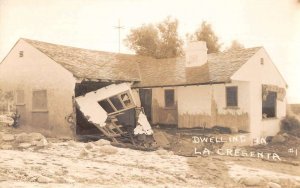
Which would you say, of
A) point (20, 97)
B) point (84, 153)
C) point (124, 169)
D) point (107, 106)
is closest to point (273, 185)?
point (124, 169)

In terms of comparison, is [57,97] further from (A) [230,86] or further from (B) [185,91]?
(A) [230,86]

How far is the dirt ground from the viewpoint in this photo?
23.7 ft

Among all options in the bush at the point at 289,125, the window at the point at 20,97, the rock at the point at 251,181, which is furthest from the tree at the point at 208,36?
the rock at the point at 251,181

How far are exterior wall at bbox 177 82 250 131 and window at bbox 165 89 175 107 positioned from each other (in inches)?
16.6

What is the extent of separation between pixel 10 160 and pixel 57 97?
191 inches

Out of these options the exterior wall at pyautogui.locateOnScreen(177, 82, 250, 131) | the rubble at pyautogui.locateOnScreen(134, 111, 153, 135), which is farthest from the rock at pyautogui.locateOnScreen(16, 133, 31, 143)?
the exterior wall at pyautogui.locateOnScreen(177, 82, 250, 131)

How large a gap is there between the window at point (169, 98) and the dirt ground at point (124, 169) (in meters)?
4.56

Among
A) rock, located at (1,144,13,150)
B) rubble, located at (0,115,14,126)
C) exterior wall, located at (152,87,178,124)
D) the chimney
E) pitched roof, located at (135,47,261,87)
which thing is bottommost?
rock, located at (1,144,13,150)

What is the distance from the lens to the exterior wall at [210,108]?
13695mm

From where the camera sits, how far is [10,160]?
820 cm

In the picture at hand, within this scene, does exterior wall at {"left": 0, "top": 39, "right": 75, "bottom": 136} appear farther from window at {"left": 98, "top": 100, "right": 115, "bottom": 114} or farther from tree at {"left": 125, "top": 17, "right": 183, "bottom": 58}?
tree at {"left": 125, "top": 17, "right": 183, "bottom": 58}

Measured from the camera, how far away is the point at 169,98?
15438mm

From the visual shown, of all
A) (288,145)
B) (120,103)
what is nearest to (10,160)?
(120,103)

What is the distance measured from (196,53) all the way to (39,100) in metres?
6.19
